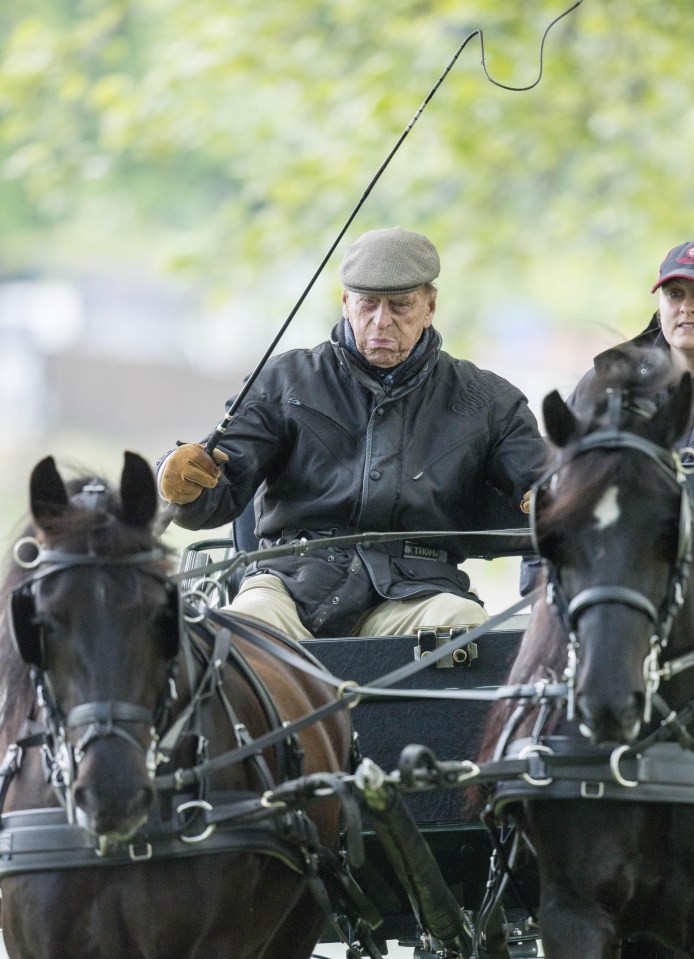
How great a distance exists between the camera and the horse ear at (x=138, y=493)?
368 centimetres

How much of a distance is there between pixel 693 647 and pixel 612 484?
17.1 inches

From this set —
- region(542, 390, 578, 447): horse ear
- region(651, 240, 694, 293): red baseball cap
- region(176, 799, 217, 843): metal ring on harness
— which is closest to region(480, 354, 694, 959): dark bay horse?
region(542, 390, 578, 447): horse ear

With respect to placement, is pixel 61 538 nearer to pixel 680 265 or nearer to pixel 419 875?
pixel 419 875

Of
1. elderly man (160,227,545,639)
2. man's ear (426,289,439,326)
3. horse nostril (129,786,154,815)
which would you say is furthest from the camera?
man's ear (426,289,439,326)

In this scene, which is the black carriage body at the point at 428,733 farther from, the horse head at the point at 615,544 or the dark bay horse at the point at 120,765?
the horse head at the point at 615,544

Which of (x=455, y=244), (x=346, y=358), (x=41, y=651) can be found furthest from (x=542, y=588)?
(x=455, y=244)

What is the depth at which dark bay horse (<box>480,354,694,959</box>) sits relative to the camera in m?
3.45

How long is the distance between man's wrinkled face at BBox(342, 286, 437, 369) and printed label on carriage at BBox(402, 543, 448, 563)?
0.56m

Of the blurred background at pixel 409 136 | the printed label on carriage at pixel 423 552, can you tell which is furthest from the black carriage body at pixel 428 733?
the blurred background at pixel 409 136

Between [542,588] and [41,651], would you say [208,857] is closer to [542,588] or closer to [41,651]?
[41,651]

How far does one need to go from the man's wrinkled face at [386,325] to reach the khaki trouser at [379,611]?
0.75 meters

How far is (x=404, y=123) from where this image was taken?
11.5 meters

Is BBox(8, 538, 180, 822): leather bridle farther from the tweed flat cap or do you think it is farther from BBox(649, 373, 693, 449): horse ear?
the tweed flat cap

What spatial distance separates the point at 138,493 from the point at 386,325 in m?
1.73
